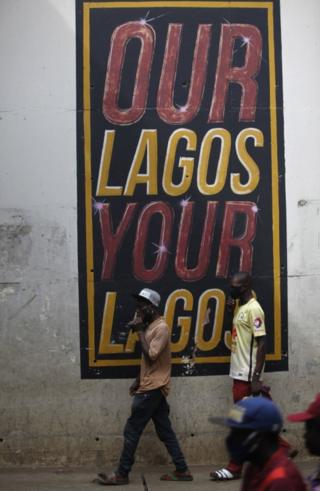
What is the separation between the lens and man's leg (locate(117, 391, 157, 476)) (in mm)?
8062

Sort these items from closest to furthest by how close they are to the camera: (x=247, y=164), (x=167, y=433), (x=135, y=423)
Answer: (x=135, y=423) → (x=167, y=433) → (x=247, y=164)

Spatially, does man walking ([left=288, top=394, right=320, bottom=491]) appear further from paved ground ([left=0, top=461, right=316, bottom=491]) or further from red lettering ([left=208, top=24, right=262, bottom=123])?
red lettering ([left=208, top=24, right=262, bottom=123])

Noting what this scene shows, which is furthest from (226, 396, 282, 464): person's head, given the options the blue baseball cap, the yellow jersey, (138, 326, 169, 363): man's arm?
the yellow jersey

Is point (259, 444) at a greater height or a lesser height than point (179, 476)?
greater

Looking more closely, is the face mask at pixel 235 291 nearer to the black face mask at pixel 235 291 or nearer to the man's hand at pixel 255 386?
the black face mask at pixel 235 291

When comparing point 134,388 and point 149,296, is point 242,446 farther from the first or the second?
point 134,388

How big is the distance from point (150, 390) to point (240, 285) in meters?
1.27

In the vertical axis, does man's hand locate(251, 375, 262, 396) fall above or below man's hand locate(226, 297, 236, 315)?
below

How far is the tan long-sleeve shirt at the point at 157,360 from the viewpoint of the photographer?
800 centimetres

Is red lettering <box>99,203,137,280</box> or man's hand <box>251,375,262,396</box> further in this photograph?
red lettering <box>99,203,137,280</box>

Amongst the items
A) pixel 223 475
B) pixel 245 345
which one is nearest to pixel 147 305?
pixel 245 345

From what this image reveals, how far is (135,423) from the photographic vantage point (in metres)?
8.11

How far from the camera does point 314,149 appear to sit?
351 inches

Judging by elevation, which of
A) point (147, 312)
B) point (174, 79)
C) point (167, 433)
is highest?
point (174, 79)
